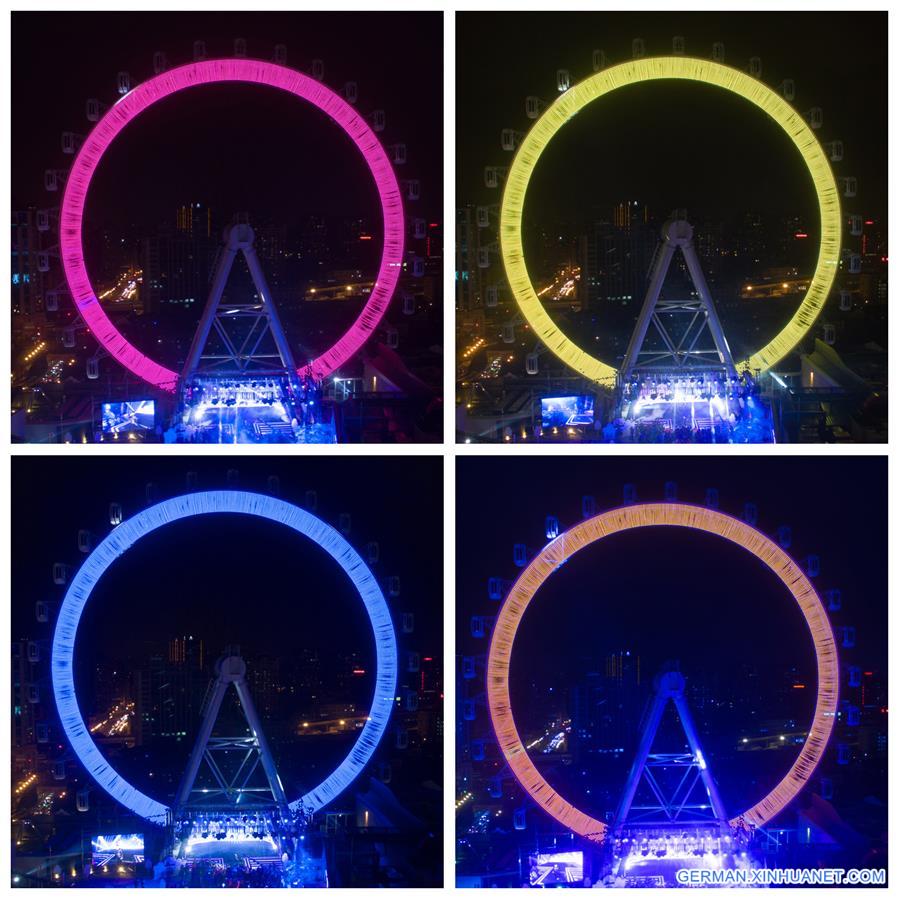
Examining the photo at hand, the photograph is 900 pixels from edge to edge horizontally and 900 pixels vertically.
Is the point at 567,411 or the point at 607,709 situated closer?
the point at 567,411

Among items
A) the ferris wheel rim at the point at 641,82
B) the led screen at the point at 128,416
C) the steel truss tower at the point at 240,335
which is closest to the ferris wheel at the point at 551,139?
the ferris wheel rim at the point at 641,82

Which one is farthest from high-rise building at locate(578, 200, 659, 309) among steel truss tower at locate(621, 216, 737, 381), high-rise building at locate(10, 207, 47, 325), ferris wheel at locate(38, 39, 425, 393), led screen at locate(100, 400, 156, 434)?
high-rise building at locate(10, 207, 47, 325)

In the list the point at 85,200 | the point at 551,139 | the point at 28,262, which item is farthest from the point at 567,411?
the point at 28,262

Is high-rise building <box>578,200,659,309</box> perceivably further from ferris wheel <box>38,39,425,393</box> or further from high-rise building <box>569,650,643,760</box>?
high-rise building <box>569,650,643,760</box>

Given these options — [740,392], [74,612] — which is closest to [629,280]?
[740,392]

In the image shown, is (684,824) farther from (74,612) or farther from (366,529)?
(74,612)

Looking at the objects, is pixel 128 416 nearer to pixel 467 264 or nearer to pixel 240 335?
pixel 240 335
